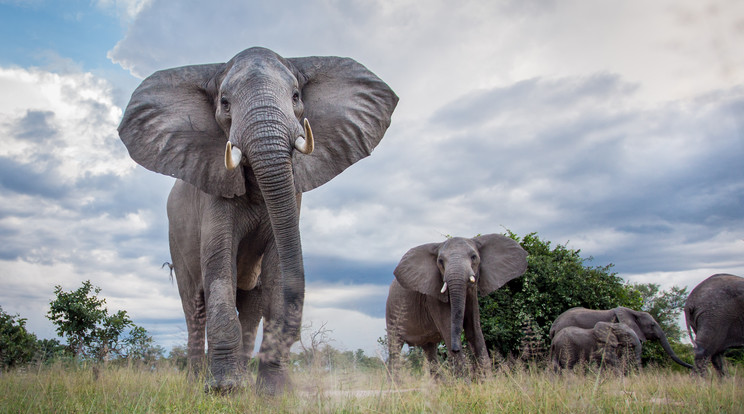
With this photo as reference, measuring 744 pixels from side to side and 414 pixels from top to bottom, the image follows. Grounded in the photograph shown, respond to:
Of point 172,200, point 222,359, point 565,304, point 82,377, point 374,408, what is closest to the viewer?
point 374,408

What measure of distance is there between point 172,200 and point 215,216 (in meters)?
2.37

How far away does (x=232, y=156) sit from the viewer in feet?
18.8

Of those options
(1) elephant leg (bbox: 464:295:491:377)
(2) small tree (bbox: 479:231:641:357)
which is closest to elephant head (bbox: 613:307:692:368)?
(2) small tree (bbox: 479:231:641:357)

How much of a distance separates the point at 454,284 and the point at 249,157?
224 inches

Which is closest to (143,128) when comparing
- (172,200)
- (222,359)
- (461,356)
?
(172,200)

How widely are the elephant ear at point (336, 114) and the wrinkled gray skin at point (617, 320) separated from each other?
25.4 ft

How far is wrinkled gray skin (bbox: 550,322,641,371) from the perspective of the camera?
10.9 metres

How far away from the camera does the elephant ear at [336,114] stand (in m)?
7.06

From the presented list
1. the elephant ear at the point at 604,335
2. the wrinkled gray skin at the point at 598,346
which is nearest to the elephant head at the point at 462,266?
the wrinkled gray skin at the point at 598,346

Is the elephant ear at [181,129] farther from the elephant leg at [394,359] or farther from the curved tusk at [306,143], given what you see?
the elephant leg at [394,359]

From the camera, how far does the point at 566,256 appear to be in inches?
627

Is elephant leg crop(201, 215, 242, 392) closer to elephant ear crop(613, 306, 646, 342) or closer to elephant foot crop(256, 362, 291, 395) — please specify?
elephant foot crop(256, 362, 291, 395)

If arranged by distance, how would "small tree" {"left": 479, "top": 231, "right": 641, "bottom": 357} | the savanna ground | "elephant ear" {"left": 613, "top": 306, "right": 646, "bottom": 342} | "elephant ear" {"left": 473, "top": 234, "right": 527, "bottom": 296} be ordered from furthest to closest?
1. "small tree" {"left": 479, "top": 231, "right": 641, "bottom": 357}
2. "elephant ear" {"left": 613, "top": 306, "right": 646, "bottom": 342}
3. "elephant ear" {"left": 473, "top": 234, "right": 527, "bottom": 296}
4. the savanna ground

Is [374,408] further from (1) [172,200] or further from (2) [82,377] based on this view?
(1) [172,200]
